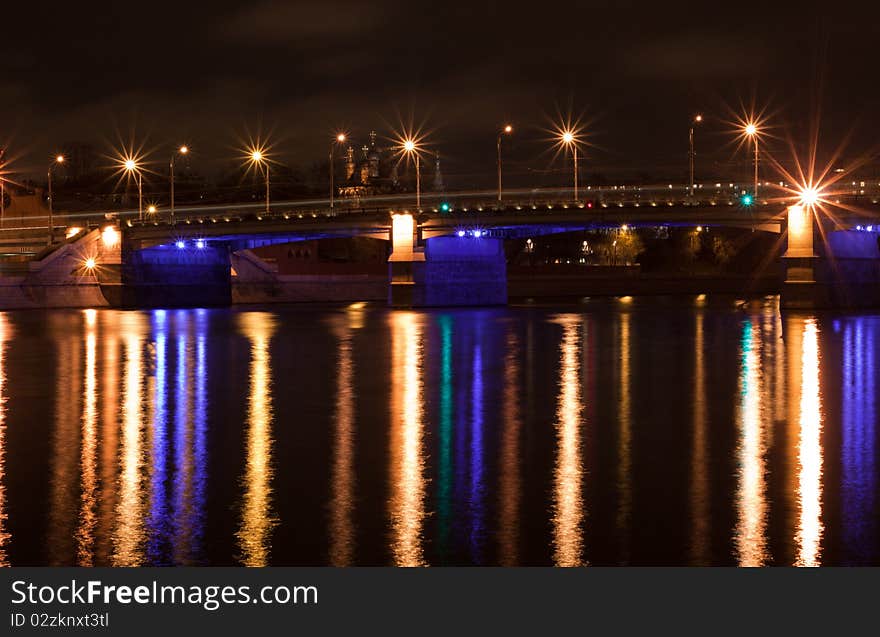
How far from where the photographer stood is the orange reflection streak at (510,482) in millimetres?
12911

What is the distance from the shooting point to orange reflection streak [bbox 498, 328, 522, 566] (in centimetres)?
1291

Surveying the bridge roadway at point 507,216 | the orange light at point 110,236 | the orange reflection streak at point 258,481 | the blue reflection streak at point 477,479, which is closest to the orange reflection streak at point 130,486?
the orange reflection streak at point 258,481

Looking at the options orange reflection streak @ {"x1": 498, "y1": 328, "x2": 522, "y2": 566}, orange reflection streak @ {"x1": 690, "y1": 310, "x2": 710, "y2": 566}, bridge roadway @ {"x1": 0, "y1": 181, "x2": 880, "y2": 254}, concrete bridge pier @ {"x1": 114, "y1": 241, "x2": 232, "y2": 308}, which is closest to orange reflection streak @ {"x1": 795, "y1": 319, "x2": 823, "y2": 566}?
orange reflection streak @ {"x1": 690, "y1": 310, "x2": 710, "y2": 566}

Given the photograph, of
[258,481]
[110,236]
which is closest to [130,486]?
[258,481]

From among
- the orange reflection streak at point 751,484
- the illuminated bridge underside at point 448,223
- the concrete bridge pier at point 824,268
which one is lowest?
the orange reflection streak at point 751,484

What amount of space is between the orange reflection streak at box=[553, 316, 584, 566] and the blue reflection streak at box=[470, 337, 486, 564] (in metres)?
0.79

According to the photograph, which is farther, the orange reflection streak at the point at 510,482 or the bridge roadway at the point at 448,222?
the bridge roadway at the point at 448,222

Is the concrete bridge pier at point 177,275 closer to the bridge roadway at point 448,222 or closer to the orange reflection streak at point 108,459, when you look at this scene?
the bridge roadway at point 448,222

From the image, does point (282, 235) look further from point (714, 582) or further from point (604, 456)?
point (714, 582)

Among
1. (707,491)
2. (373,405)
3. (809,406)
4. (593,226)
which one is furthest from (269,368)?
(593,226)

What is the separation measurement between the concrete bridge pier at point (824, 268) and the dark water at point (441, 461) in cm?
4835

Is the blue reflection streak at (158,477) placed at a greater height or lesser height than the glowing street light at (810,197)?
lesser

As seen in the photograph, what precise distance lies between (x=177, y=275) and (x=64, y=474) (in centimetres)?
10647

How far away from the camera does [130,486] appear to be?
1625 centimetres
